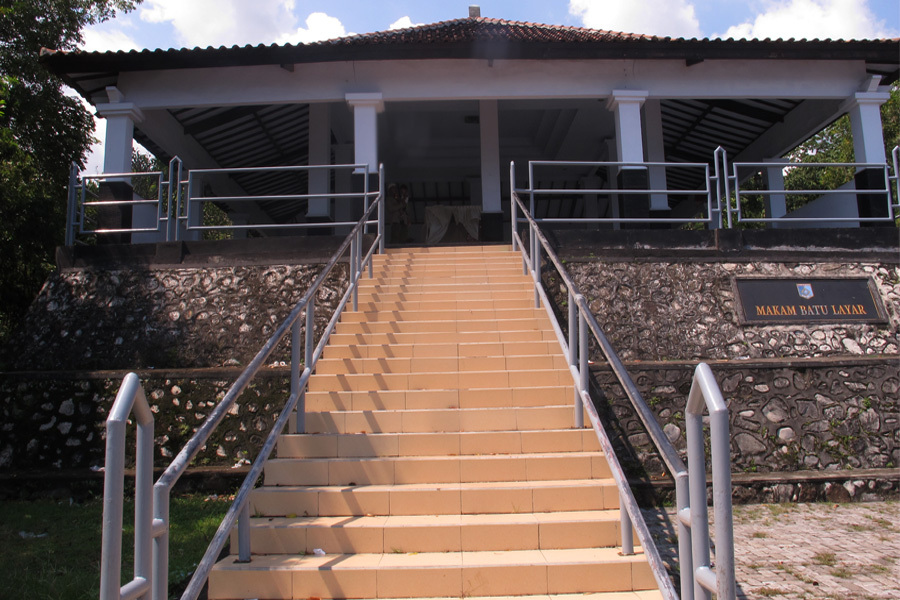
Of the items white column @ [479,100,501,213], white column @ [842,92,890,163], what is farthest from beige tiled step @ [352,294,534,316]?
white column @ [842,92,890,163]

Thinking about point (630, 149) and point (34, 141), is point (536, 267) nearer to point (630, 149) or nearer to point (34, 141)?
point (630, 149)

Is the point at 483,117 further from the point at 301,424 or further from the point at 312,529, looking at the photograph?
the point at 312,529

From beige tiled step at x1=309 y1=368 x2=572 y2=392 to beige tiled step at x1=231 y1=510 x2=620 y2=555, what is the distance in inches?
63.0

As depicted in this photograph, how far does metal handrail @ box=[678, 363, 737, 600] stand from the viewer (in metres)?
2.15

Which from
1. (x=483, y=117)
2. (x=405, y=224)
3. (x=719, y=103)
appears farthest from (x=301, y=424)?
(x=719, y=103)

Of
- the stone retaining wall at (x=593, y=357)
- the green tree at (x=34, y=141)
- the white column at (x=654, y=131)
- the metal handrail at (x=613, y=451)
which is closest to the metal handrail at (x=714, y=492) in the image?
the metal handrail at (x=613, y=451)

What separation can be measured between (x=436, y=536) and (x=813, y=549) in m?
2.39

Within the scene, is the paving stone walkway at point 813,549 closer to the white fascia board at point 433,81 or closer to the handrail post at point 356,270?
the handrail post at point 356,270

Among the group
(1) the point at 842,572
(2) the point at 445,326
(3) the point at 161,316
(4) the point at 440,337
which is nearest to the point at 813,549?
(1) the point at 842,572

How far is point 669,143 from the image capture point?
1456 centimetres

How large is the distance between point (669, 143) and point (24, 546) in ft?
44.9

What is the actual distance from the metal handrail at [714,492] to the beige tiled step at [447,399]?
2311mm

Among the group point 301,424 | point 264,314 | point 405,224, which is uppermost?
point 405,224

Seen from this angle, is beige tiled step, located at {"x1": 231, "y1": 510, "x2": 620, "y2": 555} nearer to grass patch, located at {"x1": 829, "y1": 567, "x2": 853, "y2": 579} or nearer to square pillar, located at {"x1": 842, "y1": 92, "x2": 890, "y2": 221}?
grass patch, located at {"x1": 829, "y1": 567, "x2": 853, "y2": 579}
